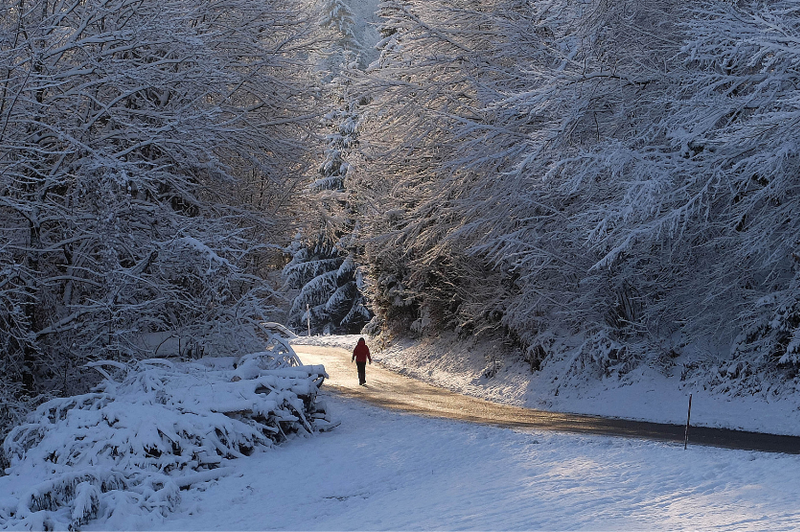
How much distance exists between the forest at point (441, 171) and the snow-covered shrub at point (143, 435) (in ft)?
3.45

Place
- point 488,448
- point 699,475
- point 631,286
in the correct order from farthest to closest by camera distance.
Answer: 1. point 631,286
2. point 488,448
3. point 699,475

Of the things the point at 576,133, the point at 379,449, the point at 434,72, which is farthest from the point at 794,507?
the point at 434,72

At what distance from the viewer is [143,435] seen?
10.4 metres

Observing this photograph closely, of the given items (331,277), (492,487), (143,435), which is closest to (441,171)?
(143,435)

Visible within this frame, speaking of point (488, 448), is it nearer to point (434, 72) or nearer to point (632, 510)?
point (632, 510)

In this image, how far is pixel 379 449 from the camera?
11.9 metres

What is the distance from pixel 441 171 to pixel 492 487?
36.8 ft

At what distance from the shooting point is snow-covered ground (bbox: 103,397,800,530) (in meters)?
7.62

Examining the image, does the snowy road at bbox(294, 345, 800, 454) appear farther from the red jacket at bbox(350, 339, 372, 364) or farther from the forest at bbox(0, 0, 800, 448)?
the forest at bbox(0, 0, 800, 448)

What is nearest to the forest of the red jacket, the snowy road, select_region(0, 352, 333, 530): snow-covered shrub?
select_region(0, 352, 333, 530): snow-covered shrub

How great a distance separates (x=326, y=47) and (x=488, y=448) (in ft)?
42.7

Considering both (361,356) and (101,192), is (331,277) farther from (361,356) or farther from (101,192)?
(101,192)

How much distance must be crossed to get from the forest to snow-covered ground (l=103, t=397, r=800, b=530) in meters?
3.68

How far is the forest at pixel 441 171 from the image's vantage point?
1231cm
